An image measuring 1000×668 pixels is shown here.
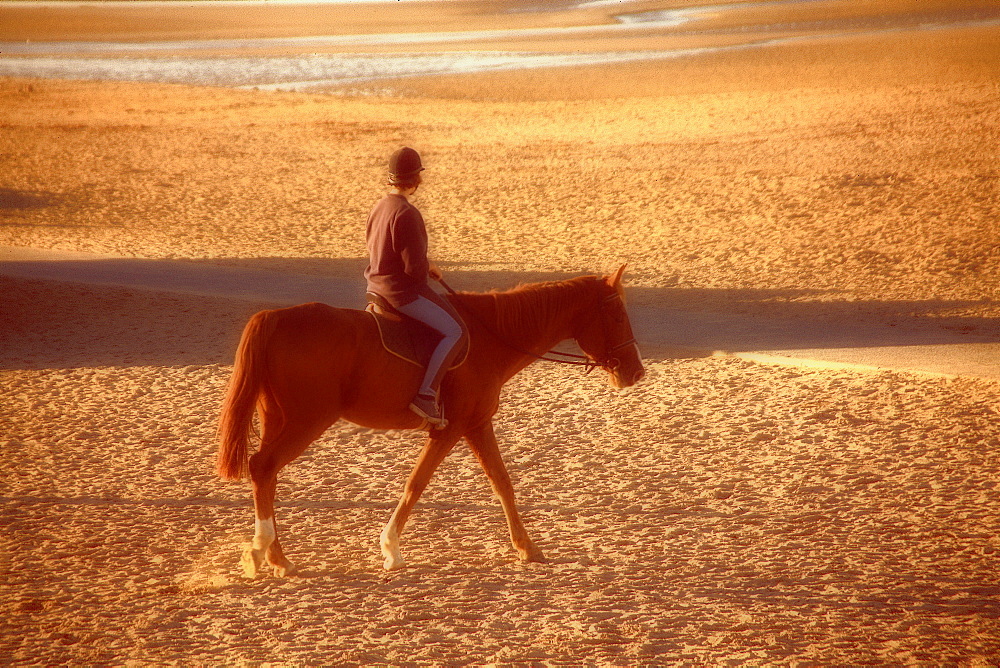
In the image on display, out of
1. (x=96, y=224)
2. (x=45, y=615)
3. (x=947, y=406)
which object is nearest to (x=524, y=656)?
(x=45, y=615)

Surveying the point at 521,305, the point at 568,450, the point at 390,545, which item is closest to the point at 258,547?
the point at 390,545

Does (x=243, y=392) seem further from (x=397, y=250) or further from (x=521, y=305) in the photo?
(x=521, y=305)

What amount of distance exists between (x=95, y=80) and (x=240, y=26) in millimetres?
25920

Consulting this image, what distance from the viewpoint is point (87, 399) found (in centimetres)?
976

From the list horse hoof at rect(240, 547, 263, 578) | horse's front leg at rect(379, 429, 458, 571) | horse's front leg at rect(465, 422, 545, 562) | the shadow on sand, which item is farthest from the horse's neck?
the shadow on sand

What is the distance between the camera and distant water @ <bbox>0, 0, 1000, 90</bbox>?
37344mm

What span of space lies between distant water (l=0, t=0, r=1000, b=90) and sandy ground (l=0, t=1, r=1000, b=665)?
56.3ft

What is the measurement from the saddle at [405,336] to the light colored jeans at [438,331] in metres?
0.06

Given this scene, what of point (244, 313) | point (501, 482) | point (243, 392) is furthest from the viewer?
point (244, 313)

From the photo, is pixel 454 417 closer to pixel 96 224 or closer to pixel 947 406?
pixel 947 406

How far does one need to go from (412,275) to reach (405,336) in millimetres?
391

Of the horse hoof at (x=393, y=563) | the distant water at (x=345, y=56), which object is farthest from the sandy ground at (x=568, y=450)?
the distant water at (x=345, y=56)

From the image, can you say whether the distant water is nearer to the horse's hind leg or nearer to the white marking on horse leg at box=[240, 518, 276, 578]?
the horse's hind leg

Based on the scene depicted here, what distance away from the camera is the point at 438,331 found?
247 inches
